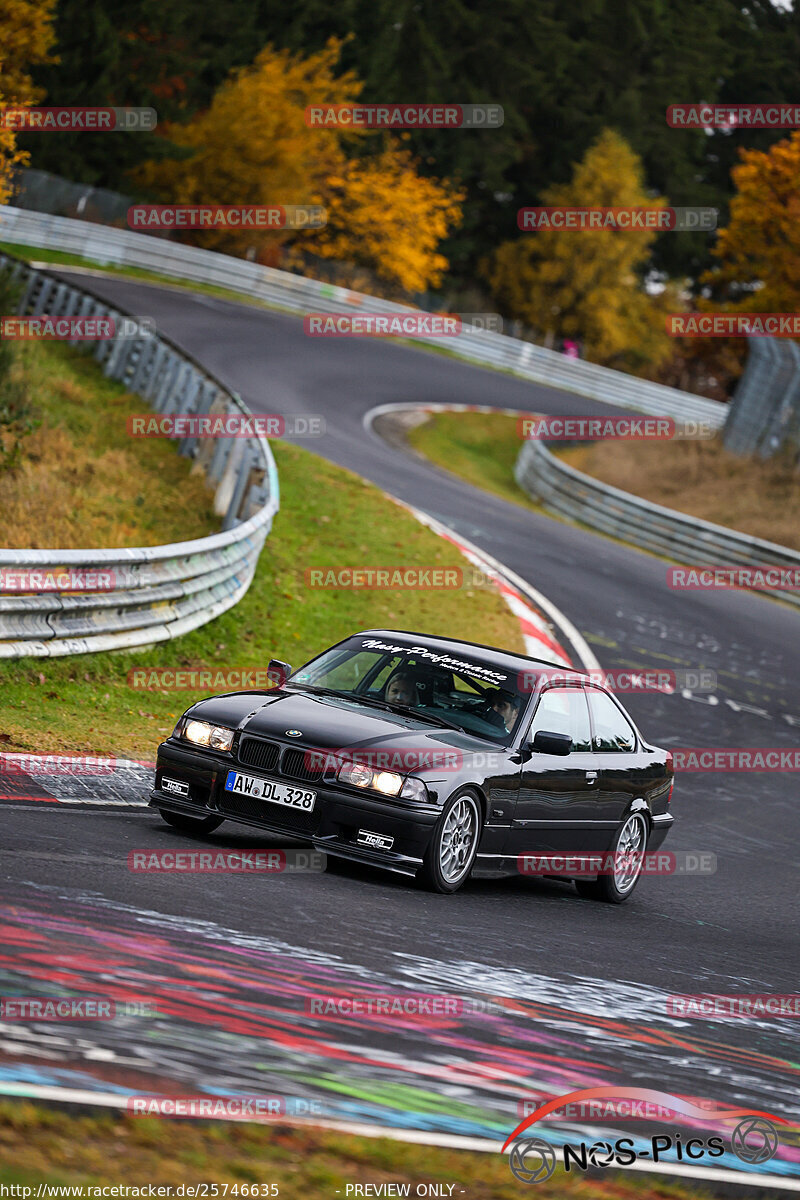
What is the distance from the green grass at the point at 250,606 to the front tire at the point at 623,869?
129 inches

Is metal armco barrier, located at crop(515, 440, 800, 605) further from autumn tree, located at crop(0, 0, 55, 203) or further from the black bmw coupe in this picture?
the black bmw coupe

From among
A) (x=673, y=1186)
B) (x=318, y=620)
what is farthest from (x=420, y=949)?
(x=318, y=620)

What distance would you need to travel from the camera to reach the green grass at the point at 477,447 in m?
32.7

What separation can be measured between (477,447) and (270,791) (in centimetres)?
2887

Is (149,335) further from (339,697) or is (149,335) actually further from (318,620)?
(339,697)

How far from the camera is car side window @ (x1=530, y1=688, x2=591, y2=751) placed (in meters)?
9.50

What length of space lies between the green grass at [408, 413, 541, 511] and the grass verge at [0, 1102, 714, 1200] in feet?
86.6
